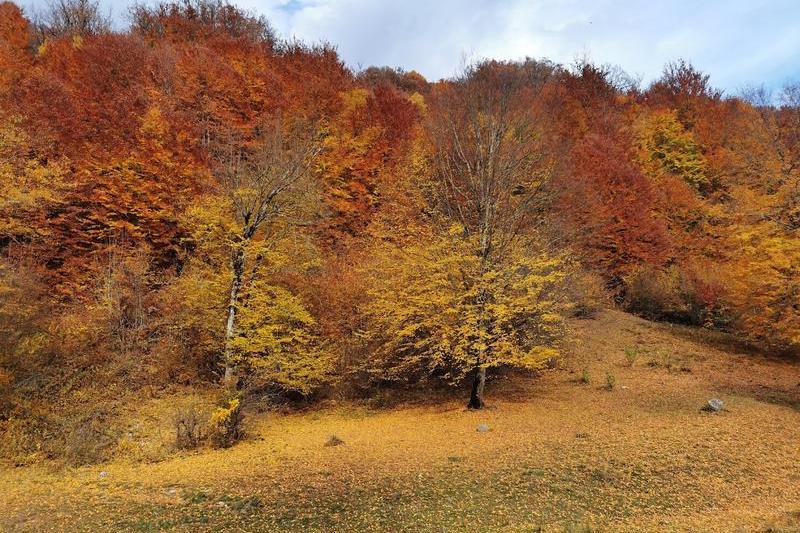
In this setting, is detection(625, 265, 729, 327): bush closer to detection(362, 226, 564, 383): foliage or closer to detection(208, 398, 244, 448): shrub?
detection(362, 226, 564, 383): foliage

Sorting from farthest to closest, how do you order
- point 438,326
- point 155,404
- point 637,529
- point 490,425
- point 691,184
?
point 691,184
point 155,404
point 438,326
point 490,425
point 637,529

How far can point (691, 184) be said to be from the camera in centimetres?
3853

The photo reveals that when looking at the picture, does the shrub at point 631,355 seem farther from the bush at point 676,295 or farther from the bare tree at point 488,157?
the bare tree at point 488,157

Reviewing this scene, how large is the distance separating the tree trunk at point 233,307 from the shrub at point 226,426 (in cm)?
125

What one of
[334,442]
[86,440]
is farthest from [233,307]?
[334,442]

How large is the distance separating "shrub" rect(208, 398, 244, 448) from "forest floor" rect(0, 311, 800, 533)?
40 centimetres

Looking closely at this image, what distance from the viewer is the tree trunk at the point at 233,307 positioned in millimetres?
15578

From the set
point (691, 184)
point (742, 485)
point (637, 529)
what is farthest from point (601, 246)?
point (637, 529)

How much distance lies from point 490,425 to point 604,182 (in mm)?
21197

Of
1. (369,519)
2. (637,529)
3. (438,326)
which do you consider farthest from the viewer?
(438,326)

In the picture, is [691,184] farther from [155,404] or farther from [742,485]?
[155,404]

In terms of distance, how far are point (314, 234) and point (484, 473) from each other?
15727 mm

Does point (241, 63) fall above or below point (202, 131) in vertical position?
above

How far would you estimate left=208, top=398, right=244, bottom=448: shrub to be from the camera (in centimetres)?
1367
